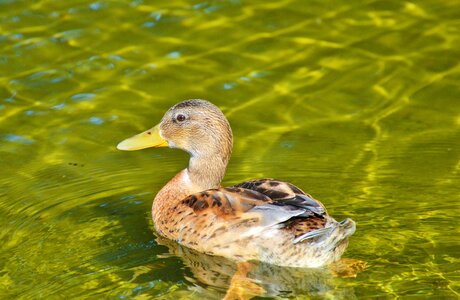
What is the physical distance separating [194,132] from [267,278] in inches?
69.5

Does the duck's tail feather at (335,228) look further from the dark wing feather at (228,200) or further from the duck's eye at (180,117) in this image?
the duck's eye at (180,117)

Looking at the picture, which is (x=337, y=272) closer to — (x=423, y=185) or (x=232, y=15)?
(x=423, y=185)

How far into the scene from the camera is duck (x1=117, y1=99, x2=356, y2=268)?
8156 millimetres

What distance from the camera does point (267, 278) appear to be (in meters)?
8.14

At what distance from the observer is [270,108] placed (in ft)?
37.0

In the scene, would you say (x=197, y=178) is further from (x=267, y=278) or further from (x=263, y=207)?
(x=267, y=278)

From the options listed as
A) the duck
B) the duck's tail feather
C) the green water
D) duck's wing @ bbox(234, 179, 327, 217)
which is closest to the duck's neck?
the duck

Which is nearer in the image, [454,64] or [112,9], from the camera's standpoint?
[454,64]

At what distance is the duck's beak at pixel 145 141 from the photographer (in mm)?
9500

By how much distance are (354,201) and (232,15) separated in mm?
4639

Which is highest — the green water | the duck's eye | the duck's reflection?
the duck's eye

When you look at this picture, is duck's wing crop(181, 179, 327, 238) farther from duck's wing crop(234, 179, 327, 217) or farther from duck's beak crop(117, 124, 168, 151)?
duck's beak crop(117, 124, 168, 151)

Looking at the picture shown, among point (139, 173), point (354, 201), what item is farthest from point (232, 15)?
point (354, 201)

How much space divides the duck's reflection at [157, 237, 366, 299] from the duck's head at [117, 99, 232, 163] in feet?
3.87
